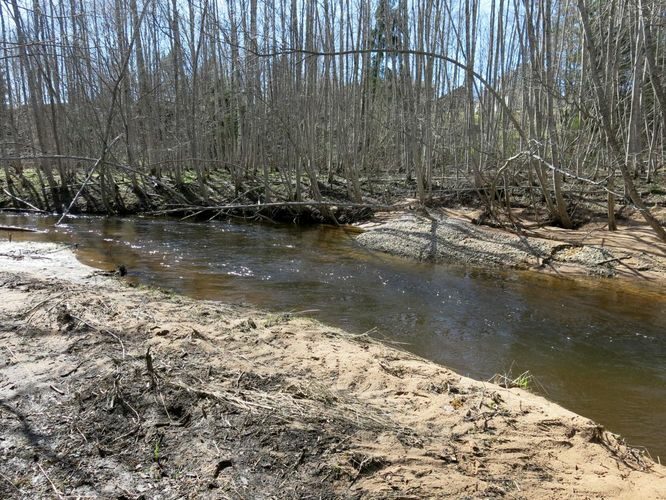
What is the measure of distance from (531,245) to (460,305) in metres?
3.09

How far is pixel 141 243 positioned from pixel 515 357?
25.0 ft

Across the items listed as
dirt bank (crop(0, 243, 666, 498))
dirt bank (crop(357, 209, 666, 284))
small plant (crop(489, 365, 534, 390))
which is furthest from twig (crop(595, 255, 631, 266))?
dirt bank (crop(0, 243, 666, 498))

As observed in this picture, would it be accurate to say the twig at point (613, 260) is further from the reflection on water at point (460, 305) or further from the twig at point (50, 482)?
the twig at point (50, 482)

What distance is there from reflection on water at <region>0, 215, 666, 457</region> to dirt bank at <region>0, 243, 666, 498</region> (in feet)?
3.51

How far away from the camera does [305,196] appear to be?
13.8 m

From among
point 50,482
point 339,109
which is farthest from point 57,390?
point 339,109

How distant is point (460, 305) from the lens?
21.1 feet

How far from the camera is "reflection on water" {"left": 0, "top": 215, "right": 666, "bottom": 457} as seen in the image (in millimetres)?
4184

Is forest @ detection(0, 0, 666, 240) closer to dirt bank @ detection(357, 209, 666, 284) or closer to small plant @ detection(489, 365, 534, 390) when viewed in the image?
dirt bank @ detection(357, 209, 666, 284)

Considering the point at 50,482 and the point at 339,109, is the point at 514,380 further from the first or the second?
the point at 339,109

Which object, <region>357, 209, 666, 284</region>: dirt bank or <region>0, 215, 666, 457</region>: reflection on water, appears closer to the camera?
<region>0, 215, 666, 457</region>: reflection on water

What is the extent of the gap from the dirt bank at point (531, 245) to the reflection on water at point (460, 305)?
0.46 metres

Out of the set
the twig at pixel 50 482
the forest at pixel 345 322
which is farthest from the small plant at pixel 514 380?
the twig at pixel 50 482

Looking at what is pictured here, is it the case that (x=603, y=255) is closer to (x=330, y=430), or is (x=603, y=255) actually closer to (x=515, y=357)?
(x=515, y=357)
